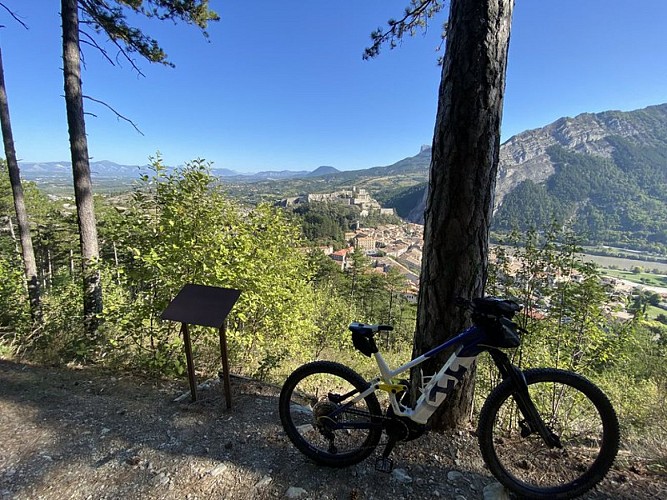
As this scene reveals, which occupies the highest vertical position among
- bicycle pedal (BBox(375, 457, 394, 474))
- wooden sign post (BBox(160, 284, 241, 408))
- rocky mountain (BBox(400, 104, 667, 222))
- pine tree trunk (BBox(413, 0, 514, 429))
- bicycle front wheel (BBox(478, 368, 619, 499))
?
rocky mountain (BBox(400, 104, 667, 222))

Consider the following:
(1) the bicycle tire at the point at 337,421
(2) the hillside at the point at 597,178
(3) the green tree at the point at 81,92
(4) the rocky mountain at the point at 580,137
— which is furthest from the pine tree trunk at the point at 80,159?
(4) the rocky mountain at the point at 580,137

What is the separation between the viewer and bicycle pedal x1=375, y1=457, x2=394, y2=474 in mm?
A: 1939

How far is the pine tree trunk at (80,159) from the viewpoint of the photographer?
Result: 474 centimetres

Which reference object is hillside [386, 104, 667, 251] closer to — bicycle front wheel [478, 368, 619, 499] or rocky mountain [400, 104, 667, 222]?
rocky mountain [400, 104, 667, 222]

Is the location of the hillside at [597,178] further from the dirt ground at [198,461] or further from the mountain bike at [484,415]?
the dirt ground at [198,461]

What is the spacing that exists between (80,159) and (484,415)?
6390mm

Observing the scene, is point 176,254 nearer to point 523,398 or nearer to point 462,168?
point 462,168

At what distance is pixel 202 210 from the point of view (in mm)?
4078

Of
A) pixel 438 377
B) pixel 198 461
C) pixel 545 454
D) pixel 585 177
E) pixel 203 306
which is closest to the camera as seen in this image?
pixel 438 377

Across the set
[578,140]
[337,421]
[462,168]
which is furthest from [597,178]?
[337,421]

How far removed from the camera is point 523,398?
171cm

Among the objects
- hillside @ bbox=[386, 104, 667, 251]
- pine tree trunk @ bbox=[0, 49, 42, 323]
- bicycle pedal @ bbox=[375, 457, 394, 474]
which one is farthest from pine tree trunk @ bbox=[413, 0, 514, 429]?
pine tree trunk @ bbox=[0, 49, 42, 323]

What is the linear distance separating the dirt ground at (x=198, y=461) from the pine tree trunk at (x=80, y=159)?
192 centimetres

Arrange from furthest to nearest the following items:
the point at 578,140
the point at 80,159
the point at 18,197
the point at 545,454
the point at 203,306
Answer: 1. the point at 578,140
2. the point at 18,197
3. the point at 80,159
4. the point at 203,306
5. the point at 545,454
